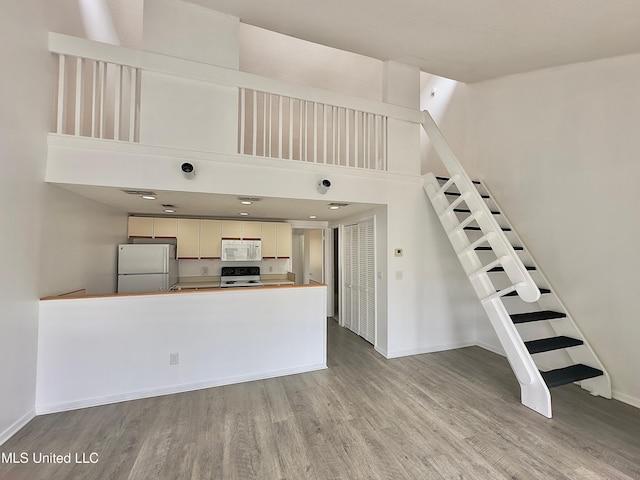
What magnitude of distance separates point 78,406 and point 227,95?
3409 mm

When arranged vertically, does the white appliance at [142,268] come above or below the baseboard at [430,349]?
above

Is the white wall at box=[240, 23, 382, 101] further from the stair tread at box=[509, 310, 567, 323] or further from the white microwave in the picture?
the stair tread at box=[509, 310, 567, 323]

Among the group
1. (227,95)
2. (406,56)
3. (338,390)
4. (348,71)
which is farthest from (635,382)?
(348,71)

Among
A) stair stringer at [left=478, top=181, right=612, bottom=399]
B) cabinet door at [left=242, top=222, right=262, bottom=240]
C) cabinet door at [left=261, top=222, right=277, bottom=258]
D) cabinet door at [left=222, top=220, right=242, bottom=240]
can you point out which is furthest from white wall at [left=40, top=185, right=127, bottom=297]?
stair stringer at [left=478, top=181, right=612, bottom=399]

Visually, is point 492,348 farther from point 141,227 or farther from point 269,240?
point 141,227

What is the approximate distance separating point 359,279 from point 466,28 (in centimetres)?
352

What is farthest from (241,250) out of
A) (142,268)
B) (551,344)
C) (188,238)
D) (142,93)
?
(551,344)

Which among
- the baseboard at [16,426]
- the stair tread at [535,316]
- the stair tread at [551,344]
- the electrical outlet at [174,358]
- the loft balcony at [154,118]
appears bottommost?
the baseboard at [16,426]

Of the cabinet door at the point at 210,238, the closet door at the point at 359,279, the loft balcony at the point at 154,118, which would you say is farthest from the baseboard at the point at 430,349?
the cabinet door at the point at 210,238

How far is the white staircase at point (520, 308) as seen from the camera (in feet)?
8.68

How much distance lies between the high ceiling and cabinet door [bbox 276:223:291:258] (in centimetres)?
313

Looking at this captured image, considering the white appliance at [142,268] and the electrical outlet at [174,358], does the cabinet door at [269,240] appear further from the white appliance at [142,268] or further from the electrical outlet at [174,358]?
the electrical outlet at [174,358]

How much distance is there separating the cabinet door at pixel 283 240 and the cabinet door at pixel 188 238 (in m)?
1.45

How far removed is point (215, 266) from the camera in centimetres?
554
